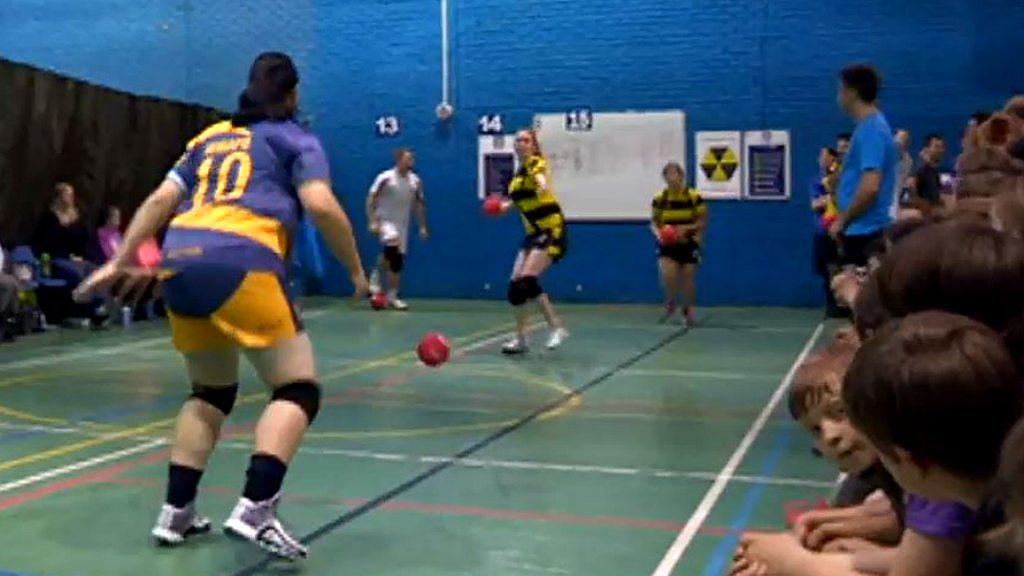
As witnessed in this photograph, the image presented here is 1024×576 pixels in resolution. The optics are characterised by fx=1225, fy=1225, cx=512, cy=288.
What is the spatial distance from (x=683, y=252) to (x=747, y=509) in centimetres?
827

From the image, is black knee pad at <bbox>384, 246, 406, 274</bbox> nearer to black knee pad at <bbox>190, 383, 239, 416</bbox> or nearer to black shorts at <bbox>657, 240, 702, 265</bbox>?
black shorts at <bbox>657, 240, 702, 265</bbox>

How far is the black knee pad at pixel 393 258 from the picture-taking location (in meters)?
15.9

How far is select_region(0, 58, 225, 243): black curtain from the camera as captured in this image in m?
13.5

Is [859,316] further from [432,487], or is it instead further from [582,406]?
[582,406]

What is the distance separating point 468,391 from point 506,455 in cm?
227

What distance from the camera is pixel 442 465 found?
20.3 ft

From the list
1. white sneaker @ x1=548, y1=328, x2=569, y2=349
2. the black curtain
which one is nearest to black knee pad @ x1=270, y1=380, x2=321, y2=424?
white sneaker @ x1=548, y1=328, x2=569, y2=349

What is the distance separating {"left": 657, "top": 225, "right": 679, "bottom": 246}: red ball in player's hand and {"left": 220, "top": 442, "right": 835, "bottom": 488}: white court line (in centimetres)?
745

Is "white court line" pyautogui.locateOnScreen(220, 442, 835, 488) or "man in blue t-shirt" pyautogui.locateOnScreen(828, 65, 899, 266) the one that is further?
"man in blue t-shirt" pyautogui.locateOnScreen(828, 65, 899, 266)

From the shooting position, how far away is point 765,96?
15.7 meters

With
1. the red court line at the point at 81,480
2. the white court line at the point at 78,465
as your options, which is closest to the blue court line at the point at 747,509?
the red court line at the point at 81,480

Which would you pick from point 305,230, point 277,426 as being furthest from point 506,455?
point 305,230


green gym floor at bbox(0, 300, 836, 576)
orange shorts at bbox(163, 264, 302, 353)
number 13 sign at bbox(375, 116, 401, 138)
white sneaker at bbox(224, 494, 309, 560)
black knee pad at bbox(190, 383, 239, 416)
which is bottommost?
green gym floor at bbox(0, 300, 836, 576)

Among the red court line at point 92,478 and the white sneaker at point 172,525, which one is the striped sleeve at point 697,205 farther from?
the white sneaker at point 172,525
